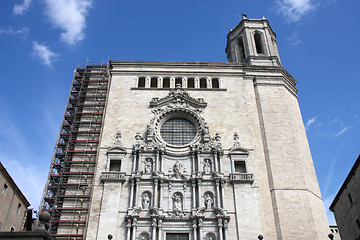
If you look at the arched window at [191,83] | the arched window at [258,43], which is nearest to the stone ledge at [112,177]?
the arched window at [191,83]

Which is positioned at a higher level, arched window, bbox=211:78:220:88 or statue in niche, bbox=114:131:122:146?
arched window, bbox=211:78:220:88

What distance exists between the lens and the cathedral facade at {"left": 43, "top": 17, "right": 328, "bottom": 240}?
22.9 meters

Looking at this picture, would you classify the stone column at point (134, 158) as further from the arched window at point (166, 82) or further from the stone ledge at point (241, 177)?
the arched window at point (166, 82)

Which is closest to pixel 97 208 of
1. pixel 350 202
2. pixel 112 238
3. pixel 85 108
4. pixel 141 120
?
pixel 112 238

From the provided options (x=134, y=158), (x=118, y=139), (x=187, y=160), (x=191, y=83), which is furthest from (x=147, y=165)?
(x=191, y=83)

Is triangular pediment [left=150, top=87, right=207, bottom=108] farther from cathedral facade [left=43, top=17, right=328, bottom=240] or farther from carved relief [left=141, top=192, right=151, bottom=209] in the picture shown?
carved relief [left=141, top=192, right=151, bottom=209]

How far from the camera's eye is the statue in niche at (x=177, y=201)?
76.9 feet

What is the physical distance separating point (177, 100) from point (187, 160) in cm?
558

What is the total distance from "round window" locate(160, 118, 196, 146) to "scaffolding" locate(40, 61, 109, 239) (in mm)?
5384

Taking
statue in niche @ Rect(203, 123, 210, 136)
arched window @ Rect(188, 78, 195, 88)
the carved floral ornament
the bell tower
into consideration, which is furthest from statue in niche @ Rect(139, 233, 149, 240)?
the bell tower

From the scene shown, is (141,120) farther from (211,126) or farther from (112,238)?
(112,238)

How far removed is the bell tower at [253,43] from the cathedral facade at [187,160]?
3.56 ft

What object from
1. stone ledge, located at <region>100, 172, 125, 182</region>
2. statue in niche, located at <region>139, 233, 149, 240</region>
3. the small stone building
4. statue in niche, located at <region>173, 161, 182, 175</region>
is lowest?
statue in niche, located at <region>139, 233, 149, 240</region>

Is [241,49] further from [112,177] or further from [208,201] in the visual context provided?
[112,177]
